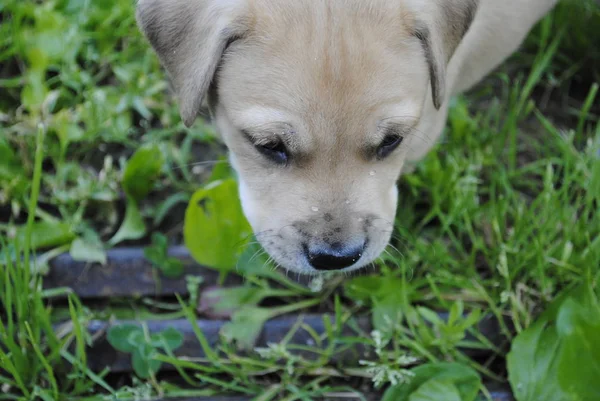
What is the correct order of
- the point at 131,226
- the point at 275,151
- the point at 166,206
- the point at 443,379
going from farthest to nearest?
the point at 166,206
the point at 131,226
the point at 443,379
the point at 275,151

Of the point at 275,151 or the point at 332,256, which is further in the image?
the point at 275,151

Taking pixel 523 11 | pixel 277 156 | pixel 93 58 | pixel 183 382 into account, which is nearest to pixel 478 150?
pixel 523 11

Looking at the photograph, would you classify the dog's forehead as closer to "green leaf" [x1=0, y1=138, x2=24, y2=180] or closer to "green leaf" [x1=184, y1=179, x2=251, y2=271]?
"green leaf" [x1=184, y1=179, x2=251, y2=271]

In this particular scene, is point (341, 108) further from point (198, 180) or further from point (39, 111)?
point (39, 111)

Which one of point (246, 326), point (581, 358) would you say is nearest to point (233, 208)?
point (246, 326)

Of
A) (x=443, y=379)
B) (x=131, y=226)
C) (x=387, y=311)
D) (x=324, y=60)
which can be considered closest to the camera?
(x=324, y=60)

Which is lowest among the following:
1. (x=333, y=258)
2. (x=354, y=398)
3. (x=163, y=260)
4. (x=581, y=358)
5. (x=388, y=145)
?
(x=354, y=398)

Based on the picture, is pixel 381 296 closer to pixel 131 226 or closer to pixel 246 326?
pixel 246 326
